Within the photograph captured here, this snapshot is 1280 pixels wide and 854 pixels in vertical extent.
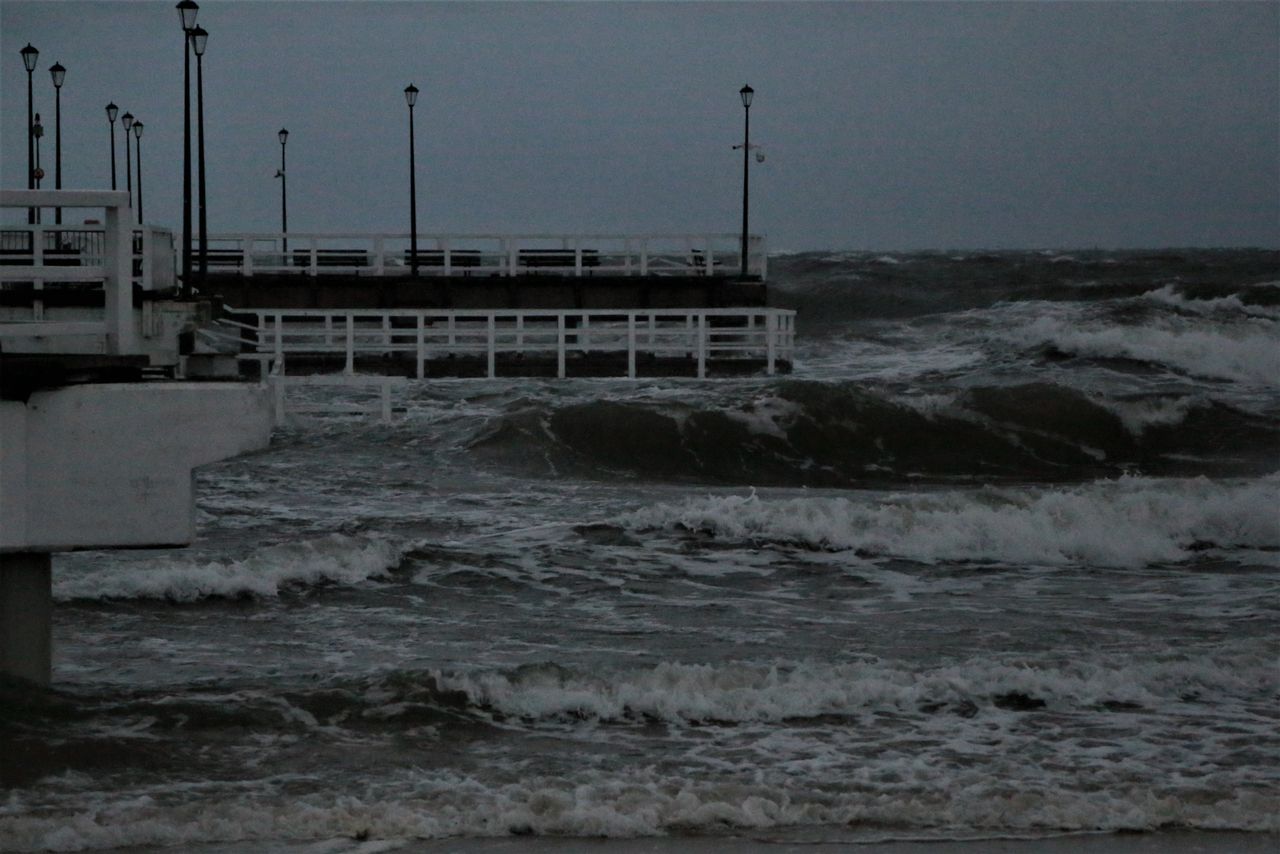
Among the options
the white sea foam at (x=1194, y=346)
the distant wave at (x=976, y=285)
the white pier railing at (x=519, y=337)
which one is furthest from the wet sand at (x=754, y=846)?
the distant wave at (x=976, y=285)

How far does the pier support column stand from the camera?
9.13 m

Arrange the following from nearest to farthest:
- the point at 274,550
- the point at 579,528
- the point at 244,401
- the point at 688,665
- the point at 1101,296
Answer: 1. the point at 244,401
2. the point at 688,665
3. the point at 274,550
4. the point at 579,528
5. the point at 1101,296

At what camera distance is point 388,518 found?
19.4 metres

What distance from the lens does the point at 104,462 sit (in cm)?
880

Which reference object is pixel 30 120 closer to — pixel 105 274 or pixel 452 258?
pixel 452 258

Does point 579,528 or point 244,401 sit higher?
point 244,401

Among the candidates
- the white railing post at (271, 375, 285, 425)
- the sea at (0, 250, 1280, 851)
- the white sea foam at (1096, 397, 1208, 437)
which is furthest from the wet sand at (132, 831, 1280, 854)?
the white sea foam at (1096, 397, 1208, 437)

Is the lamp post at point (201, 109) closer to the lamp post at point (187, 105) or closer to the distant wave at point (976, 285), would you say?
the lamp post at point (187, 105)

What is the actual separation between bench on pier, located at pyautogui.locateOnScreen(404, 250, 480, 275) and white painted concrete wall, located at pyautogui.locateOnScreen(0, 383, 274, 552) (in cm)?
3648

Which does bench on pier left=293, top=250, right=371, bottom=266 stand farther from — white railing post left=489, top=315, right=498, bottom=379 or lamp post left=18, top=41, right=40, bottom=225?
white railing post left=489, top=315, right=498, bottom=379

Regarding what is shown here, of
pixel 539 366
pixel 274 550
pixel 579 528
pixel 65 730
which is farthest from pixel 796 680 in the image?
pixel 539 366

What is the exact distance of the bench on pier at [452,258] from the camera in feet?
150

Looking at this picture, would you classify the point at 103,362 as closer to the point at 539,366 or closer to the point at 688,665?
the point at 688,665

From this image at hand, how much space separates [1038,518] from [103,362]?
12.3m
